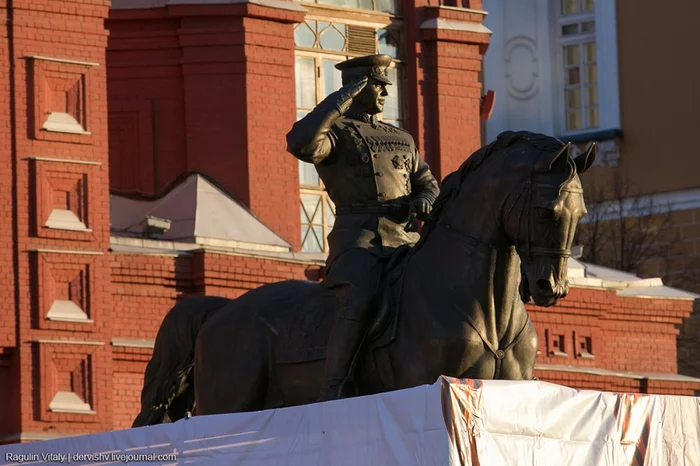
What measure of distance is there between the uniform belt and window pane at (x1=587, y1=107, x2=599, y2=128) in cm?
2436

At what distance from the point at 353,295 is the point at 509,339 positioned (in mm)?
1113

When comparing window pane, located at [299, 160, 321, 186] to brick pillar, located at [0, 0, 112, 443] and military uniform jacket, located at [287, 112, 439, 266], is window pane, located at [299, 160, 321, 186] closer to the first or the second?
brick pillar, located at [0, 0, 112, 443]

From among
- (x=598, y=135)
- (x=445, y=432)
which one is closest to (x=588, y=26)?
(x=598, y=135)

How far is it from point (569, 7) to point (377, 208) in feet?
82.4

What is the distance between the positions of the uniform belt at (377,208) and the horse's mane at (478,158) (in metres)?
0.57

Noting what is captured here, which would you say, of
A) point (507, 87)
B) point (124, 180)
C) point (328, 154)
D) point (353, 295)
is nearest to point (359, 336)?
point (353, 295)

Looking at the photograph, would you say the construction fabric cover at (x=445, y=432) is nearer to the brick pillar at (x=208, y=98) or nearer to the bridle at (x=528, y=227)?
the bridle at (x=528, y=227)

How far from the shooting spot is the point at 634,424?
15719 mm

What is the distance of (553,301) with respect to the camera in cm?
1600

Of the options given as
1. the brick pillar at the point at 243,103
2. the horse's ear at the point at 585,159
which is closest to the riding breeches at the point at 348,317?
the horse's ear at the point at 585,159

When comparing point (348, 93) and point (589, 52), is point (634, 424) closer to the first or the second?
point (348, 93)

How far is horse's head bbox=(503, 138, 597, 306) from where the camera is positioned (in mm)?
15961

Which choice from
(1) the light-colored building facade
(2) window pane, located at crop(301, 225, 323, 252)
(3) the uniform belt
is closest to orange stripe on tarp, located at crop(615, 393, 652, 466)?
(3) the uniform belt

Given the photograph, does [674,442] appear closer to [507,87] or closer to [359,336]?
[359,336]
